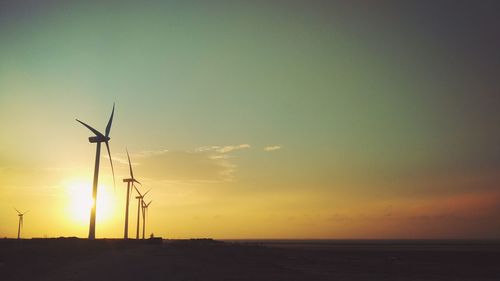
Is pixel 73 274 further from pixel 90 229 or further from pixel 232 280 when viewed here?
pixel 90 229

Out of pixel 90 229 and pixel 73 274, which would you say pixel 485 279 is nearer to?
pixel 73 274

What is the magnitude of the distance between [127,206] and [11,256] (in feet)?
247

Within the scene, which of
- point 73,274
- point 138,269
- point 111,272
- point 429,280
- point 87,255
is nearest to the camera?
point 73,274

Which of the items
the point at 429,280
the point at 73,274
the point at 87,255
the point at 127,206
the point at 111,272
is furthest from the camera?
the point at 127,206

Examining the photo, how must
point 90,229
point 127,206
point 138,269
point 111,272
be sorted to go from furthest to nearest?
point 127,206 < point 90,229 < point 138,269 < point 111,272

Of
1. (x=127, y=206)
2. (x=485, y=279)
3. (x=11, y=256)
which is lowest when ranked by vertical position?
(x=485, y=279)

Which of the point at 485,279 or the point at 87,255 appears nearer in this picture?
the point at 485,279

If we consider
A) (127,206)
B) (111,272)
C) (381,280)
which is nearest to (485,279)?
(381,280)

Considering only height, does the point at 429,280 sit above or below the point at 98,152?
below

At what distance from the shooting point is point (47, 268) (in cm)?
4253

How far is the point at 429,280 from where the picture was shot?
51.5 m

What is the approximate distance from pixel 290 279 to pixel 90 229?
46.1m

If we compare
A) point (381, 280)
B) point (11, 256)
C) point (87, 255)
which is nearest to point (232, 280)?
point (381, 280)

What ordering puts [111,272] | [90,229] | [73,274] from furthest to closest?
1. [90,229]
2. [111,272]
3. [73,274]
